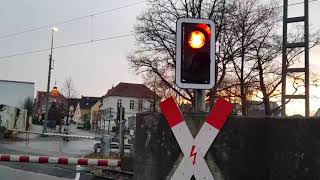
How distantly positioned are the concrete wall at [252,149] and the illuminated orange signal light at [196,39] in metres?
0.77

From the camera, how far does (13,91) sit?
6550 centimetres

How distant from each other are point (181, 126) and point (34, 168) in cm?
1543

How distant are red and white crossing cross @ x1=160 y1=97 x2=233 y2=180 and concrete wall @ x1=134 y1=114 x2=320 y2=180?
2.9 inches

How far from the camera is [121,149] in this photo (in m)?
21.6

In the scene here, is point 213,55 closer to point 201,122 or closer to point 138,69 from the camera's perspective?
point 201,122

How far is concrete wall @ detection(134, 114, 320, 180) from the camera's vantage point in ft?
16.7

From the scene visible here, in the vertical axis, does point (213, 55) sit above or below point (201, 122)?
above

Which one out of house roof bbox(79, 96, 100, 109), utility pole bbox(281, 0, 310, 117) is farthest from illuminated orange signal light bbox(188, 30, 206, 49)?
house roof bbox(79, 96, 100, 109)

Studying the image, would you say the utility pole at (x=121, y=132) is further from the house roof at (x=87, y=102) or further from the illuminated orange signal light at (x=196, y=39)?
the house roof at (x=87, y=102)

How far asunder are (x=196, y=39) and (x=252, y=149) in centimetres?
129

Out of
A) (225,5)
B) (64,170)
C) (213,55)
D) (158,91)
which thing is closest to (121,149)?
(64,170)

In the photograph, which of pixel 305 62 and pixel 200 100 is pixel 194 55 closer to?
pixel 200 100

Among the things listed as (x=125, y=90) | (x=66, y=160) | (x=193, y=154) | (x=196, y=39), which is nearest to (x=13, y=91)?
(x=66, y=160)

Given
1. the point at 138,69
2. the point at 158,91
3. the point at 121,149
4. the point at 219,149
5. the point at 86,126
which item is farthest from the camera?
the point at 86,126
